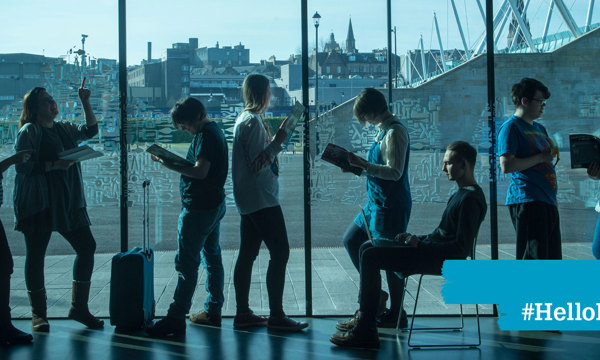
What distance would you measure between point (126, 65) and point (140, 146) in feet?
1.84

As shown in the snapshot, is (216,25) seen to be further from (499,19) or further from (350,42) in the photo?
(499,19)

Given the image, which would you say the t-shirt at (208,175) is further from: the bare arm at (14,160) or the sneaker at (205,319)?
the bare arm at (14,160)

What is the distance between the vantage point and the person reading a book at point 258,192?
3.94 meters

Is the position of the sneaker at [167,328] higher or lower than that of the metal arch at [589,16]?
lower

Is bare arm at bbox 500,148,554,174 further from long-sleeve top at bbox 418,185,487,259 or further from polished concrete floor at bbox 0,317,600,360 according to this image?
polished concrete floor at bbox 0,317,600,360

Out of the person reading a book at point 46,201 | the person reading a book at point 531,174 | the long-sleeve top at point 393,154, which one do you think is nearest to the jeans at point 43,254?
the person reading a book at point 46,201

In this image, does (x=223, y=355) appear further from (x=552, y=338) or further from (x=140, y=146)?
Result: (x=552, y=338)

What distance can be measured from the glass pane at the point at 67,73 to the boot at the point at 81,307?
0.30 meters

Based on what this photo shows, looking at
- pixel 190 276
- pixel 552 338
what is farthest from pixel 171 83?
pixel 552 338

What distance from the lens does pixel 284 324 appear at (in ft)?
13.5

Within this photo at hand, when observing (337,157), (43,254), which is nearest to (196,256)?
(43,254)

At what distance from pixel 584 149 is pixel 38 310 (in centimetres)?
354

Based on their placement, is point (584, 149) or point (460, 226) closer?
point (460, 226)

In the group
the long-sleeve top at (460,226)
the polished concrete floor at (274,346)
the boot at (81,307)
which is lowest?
the polished concrete floor at (274,346)
